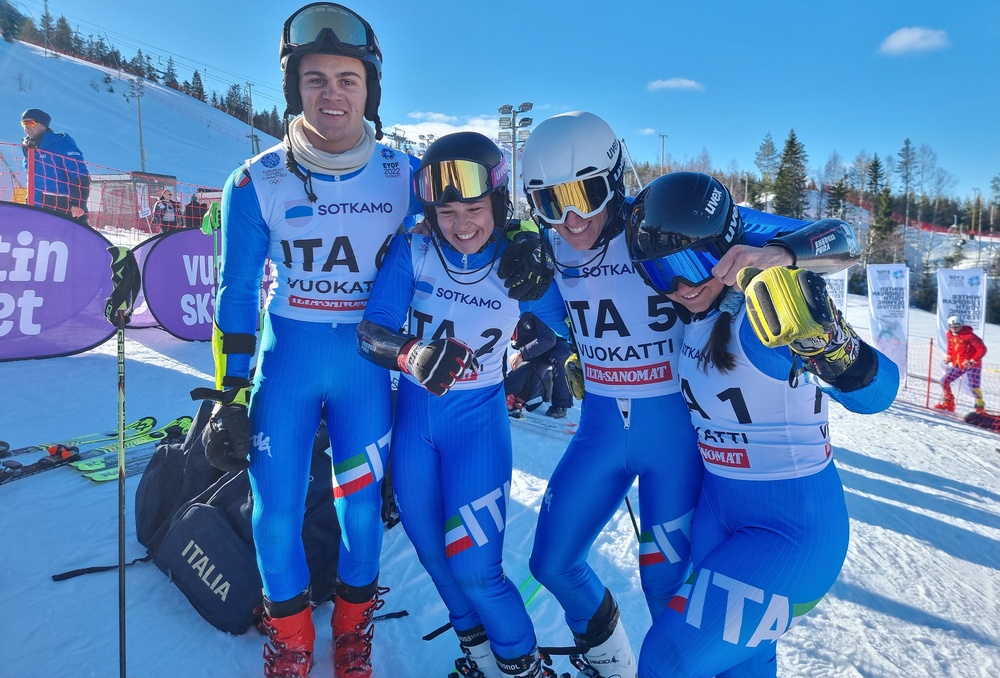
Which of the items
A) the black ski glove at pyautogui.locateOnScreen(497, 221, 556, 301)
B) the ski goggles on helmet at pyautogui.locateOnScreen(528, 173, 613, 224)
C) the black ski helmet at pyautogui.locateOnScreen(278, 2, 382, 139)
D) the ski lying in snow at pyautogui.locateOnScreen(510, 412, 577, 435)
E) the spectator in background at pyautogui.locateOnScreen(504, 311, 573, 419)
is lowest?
the ski lying in snow at pyautogui.locateOnScreen(510, 412, 577, 435)

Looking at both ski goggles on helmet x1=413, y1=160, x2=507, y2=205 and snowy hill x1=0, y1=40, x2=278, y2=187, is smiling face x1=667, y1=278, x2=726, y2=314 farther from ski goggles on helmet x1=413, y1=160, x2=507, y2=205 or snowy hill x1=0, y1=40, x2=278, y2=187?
snowy hill x1=0, y1=40, x2=278, y2=187

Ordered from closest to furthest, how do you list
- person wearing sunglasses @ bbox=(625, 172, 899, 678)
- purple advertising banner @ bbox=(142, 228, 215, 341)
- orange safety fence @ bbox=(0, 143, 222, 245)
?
person wearing sunglasses @ bbox=(625, 172, 899, 678), purple advertising banner @ bbox=(142, 228, 215, 341), orange safety fence @ bbox=(0, 143, 222, 245)

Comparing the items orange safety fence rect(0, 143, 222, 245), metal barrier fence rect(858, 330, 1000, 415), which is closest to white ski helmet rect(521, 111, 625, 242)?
metal barrier fence rect(858, 330, 1000, 415)

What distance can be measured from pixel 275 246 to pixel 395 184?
0.63 meters

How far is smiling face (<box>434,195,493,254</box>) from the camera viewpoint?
2.32m

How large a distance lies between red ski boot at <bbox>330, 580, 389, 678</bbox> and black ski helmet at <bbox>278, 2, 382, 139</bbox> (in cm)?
242

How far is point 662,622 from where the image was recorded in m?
1.84

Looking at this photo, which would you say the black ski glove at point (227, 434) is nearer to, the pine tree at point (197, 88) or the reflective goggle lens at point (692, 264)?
the reflective goggle lens at point (692, 264)

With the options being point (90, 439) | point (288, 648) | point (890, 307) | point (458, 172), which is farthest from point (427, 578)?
point (890, 307)

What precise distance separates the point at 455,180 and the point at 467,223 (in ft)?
0.61

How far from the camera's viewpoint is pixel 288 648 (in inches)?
91.8

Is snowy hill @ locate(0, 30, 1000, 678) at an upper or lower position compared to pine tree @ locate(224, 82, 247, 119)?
lower

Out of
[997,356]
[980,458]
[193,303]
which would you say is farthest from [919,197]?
[193,303]

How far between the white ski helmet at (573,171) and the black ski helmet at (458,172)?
0.48 feet
